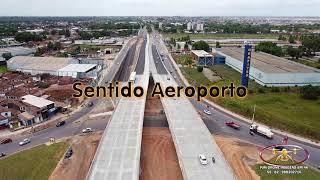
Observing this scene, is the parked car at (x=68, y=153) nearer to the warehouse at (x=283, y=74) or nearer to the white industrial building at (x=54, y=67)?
the white industrial building at (x=54, y=67)

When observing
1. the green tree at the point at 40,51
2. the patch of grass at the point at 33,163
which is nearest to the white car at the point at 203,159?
the patch of grass at the point at 33,163

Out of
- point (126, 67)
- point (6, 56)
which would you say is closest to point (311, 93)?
point (126, 67)

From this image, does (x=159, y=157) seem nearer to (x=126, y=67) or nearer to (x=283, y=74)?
(x=283, y=74)

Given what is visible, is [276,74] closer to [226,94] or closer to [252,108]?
[226,94]

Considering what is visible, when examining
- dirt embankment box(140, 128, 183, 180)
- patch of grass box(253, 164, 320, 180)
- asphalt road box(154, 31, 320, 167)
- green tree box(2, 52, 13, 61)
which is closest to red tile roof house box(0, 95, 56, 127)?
dirt embankment box(140, 128, 183, 180)

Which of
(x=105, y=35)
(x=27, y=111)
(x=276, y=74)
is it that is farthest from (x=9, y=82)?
(x=105, y=35)

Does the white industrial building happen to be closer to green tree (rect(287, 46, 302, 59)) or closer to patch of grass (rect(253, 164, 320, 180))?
patch of grass (rect(253, 164, 320, 180))

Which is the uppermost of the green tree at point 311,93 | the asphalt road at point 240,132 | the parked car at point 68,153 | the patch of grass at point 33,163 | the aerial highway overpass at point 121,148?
the green tree at point 311,93
